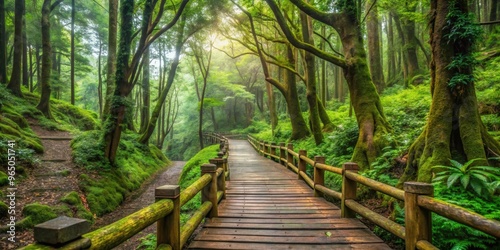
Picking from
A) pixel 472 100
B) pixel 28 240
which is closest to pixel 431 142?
pixel 472 100

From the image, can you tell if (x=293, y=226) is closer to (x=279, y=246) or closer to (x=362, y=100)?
(x=279, y=246)

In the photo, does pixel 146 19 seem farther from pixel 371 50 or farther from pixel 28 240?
pixel 371 50

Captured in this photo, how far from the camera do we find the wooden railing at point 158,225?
62.8 inches

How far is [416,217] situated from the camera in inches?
113

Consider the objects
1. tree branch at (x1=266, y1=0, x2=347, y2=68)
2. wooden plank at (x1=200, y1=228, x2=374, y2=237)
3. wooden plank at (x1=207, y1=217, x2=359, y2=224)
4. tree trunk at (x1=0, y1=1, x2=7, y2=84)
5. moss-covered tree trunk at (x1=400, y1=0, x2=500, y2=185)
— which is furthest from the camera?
tree trunk at (x1=0, y1=1, x2=7, y2=84)

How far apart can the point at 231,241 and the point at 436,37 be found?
4889 millimetres

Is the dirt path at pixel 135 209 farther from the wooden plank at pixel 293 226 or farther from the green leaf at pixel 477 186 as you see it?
the green leaf at pixel 477 186

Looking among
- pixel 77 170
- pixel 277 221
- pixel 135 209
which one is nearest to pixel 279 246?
pixel 277 221

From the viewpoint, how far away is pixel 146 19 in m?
10.5

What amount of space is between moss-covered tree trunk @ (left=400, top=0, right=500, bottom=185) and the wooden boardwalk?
59.5 inches

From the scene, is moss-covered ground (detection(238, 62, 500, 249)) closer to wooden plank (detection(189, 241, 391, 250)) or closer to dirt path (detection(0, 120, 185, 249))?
wooden plank (detection(189, 241, 391, 250))

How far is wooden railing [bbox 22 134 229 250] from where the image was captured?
1.60 m

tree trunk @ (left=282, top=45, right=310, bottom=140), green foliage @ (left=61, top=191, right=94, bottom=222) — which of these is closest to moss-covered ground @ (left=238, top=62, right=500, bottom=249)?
tree trunk @ (left=282, top=45, right=310, bottom=140)

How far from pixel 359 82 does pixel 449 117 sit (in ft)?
9.51
